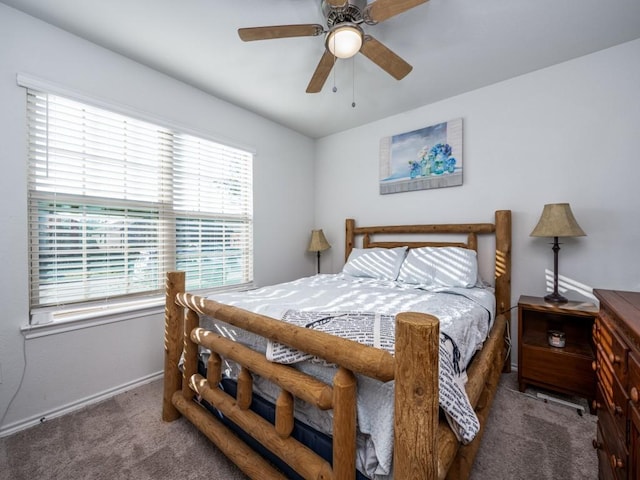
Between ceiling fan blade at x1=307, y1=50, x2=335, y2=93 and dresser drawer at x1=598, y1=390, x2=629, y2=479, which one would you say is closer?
dresser drawer at x1=598, y1=390, x2=629, y2=479

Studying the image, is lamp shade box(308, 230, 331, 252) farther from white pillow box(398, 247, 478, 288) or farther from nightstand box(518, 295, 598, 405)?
nightstand box(518, 295, 598, 405)

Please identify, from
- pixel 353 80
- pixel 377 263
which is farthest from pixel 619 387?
pixel 353 80

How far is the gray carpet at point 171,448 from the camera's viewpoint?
1.35 meters

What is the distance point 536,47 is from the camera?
2016 millimetres

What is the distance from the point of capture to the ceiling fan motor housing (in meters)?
1.52

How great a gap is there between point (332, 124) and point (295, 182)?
872 mm

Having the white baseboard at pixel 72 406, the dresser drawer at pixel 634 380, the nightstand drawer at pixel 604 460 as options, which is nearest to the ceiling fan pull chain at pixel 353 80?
the dresser drawer at pixel 634 380

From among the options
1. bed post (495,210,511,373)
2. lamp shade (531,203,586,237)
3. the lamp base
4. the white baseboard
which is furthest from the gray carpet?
lamp shade (531,203,586,237)

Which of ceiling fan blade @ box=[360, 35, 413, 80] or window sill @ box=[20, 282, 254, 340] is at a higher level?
ceiling fan blade @ box=[360, 35, 413, 80]

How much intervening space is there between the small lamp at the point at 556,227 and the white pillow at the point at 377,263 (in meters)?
1.12

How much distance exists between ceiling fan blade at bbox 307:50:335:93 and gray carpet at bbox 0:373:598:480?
2.42 metres

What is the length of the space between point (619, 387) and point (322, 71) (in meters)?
2.21

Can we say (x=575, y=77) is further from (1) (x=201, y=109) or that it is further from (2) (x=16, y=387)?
(2) (x=16, y=387)

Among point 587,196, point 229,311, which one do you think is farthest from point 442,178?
point 229,311
